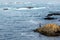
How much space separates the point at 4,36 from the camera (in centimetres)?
3909

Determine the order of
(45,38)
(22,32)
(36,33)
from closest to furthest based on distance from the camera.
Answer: (45,38) → (36,33) → (22,32)

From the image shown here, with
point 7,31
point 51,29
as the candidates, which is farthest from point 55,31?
point 7,31

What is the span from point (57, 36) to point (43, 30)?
7.61ft

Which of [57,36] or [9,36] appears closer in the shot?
[57,36]

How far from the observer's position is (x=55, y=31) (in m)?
36.6

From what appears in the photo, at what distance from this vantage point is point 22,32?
138ft

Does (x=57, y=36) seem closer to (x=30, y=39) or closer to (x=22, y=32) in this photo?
(x=30, y=39)

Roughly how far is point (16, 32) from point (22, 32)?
929mm

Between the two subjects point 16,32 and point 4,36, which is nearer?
point 4,36

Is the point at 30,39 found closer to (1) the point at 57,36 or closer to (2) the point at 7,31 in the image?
(1) the point at 57,36

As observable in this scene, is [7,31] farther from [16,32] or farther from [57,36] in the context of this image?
[57,36]

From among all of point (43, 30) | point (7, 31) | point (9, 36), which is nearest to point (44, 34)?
point (43, 30)

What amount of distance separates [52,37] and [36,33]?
11.5 feet

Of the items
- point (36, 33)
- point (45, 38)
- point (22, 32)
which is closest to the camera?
point (45, 38)
